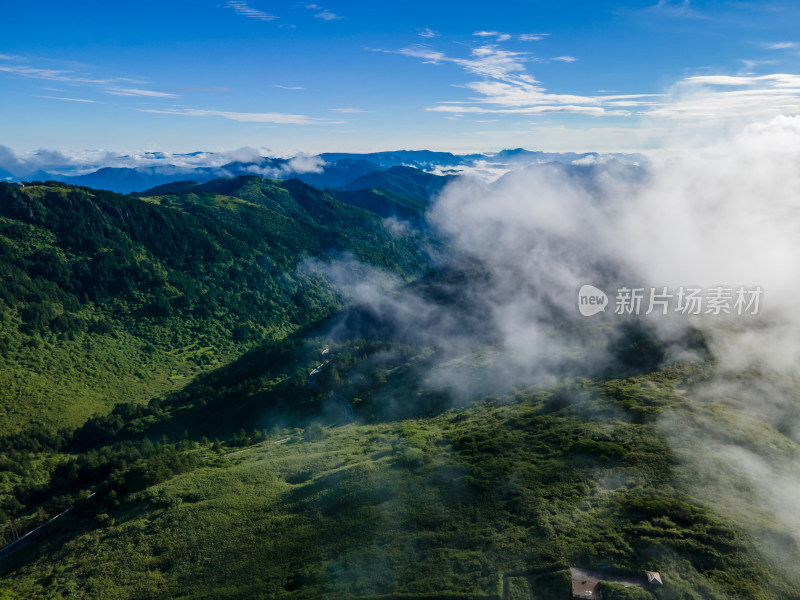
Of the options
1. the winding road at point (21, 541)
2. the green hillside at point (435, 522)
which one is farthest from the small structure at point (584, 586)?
the winding road at point (21, 541)

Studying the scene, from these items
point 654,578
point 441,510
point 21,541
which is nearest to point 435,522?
point 441,510

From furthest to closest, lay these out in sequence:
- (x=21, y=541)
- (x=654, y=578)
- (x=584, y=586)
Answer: (x=21, y=541), (x=584, y=586), (x=654, y=578)

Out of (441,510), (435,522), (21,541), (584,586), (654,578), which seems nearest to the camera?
(654,578)

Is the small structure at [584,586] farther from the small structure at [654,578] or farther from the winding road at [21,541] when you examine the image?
the winding road at [21,541]

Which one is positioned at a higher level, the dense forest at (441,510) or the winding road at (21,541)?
the dense forest at (441,510)

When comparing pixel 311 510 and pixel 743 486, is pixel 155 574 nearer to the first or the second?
pixel 311 510

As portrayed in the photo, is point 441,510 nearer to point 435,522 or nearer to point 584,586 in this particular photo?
point 435,522

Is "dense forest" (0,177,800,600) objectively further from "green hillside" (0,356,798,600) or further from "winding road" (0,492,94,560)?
"winding road" (0,492,94,560)

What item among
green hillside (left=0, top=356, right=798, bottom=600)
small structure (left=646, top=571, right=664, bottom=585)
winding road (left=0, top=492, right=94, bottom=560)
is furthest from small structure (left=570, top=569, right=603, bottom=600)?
winding road (left=0, top=492, right=94, bottom=560)
